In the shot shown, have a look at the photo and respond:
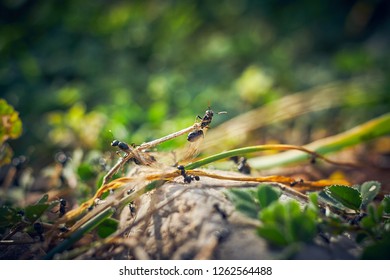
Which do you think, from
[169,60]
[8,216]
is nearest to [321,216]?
[8,216]

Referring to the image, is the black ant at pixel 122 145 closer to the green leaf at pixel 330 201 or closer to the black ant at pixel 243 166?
the black ant at pixel 243 166

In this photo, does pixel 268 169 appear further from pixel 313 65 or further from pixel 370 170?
pixel 313 65

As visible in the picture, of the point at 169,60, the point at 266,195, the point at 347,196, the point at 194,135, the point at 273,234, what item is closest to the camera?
the point at 273,234

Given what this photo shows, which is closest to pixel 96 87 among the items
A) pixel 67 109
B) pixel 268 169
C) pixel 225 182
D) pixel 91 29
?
pixel 67 109

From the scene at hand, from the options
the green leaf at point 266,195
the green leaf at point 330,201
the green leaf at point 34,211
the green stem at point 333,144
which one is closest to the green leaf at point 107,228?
the green leaf at point 34,211

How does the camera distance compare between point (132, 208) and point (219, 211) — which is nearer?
point (219, 211)

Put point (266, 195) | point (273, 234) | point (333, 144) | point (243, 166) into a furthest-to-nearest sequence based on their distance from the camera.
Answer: point (333, 144)
point (243, 166)
point (266, 195)
point (273, 234)

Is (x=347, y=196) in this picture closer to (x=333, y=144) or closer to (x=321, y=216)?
(x=321, y=216)

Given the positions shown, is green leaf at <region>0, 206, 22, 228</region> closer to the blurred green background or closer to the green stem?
the blurred green background
